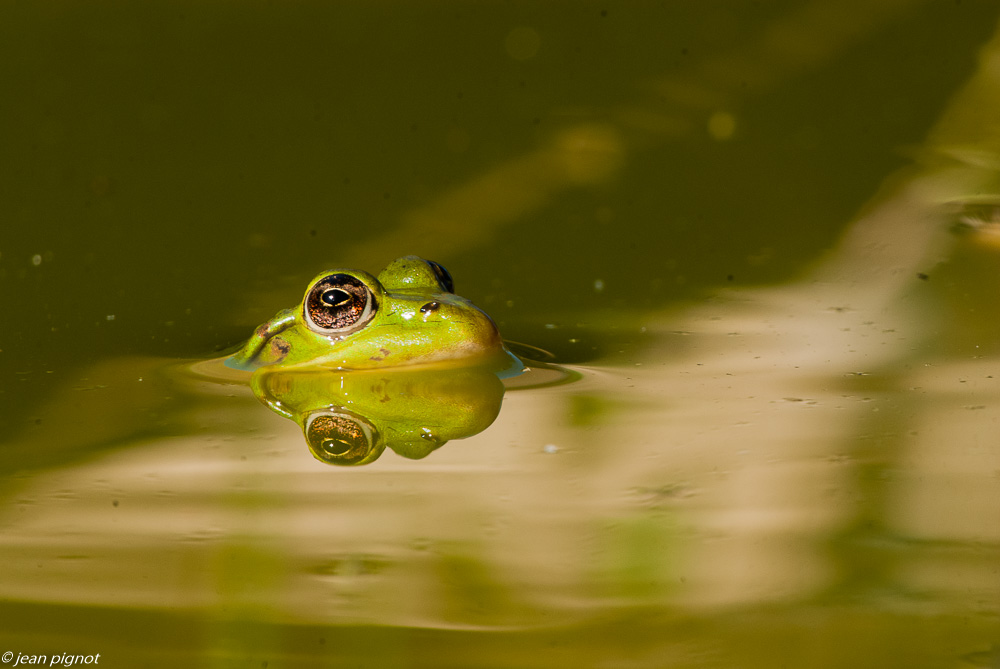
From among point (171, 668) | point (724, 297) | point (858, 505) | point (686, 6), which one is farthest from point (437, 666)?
point (686, 6)

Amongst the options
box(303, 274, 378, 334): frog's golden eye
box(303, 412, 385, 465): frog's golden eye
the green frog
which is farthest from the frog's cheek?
box(303, 412, 385, 465): frog's golden eye

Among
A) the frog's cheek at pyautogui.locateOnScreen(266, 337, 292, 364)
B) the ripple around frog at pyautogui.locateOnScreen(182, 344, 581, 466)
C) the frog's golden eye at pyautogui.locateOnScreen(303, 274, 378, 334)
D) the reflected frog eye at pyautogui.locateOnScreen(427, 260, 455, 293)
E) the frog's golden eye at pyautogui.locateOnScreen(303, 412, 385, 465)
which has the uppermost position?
the reflected frog eye at pyautogui.locateOnScreen(427, 260, 455, 293)

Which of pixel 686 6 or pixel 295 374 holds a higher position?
pixel 686 6

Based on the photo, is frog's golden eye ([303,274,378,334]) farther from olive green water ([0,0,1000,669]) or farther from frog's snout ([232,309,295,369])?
olive green water ([0,0,1000,669])

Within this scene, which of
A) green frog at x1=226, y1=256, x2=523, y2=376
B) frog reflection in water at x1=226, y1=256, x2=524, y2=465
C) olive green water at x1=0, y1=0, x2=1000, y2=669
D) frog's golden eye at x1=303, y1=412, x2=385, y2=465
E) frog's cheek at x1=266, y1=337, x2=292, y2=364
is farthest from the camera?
frog's cheek at x1=266, y1=337, x2=292, y2=364

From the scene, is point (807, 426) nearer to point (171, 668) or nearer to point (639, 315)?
point (639, 315)

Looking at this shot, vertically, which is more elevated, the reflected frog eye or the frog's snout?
the reflected frog eye

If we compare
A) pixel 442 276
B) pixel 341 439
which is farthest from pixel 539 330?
pixel 341 439

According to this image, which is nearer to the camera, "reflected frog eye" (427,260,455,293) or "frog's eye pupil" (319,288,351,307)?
"frog's eye pupil" (319,288,351,307)
